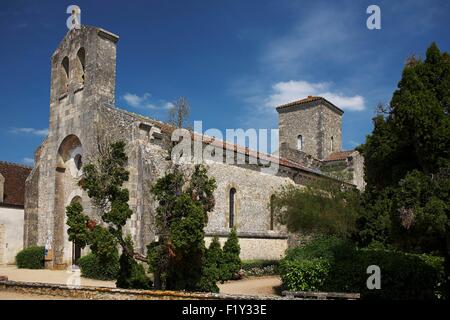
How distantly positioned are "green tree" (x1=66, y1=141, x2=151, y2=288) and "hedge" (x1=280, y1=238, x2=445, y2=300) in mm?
5303

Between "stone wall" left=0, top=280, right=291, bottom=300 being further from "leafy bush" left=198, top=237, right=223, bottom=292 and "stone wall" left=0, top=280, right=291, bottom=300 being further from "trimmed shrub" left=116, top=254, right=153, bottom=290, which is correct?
"leafy bush" left=198, top=237, right=223, bottom=292

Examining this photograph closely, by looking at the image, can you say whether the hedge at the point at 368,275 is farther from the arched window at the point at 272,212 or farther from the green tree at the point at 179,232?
the arched window at the point at 272,212

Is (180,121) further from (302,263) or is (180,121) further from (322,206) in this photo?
(322,206)

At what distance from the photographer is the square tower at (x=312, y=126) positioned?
40719 mm

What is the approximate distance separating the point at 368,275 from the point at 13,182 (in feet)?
86.7

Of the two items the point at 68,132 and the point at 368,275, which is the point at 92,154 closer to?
the point at 68,132

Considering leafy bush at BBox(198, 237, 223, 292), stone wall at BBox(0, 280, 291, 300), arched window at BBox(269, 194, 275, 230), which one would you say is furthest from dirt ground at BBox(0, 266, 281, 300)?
arched window at BBox(269, 194, 275, 230)

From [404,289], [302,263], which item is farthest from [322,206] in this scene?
[404,289]

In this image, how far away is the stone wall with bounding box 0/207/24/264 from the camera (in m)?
27.1

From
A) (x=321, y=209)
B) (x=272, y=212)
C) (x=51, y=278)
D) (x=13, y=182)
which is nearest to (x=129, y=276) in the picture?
(x=51, y=278)

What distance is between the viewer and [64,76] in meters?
25.2

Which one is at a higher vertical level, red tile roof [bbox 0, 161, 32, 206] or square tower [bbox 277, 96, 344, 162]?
A: square tower [bbox 277, 96, 344, 162]

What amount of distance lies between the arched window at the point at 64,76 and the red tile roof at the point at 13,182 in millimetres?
8920
